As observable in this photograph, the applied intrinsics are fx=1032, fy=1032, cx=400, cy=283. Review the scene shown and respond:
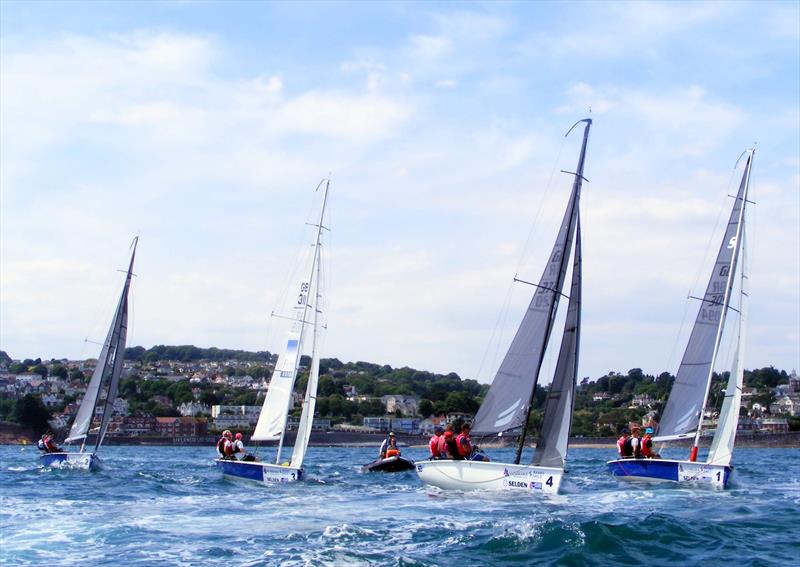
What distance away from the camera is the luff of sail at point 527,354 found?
89.7 feet

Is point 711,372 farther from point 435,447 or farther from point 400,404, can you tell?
point 400,404

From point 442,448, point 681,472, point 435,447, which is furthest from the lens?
point 681,472

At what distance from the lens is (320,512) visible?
77.3 ft

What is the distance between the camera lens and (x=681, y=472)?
94.5 feet

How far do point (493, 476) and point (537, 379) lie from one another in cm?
329

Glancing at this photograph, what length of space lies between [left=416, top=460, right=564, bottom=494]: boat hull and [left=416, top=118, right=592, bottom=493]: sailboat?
3 cm

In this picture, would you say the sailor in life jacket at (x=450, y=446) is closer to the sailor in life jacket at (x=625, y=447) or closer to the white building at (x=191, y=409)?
the sailor in life jacket at (x=625, y=447)

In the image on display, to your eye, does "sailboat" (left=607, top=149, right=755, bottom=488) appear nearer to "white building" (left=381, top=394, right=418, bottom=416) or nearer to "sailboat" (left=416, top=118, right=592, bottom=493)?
"sailboat" (left=416, top=118, right=592, bottom=493)

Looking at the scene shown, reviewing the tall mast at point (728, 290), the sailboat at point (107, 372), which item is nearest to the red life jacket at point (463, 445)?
the tall mast at point (728, 290)

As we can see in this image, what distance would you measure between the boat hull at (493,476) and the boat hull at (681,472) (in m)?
5.18

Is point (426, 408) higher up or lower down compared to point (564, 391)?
higher up

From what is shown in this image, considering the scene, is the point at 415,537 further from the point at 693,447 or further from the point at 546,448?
the point at 693,447

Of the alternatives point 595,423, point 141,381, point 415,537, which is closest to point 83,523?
point 415,537

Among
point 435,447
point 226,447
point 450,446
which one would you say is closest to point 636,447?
point 435,447
